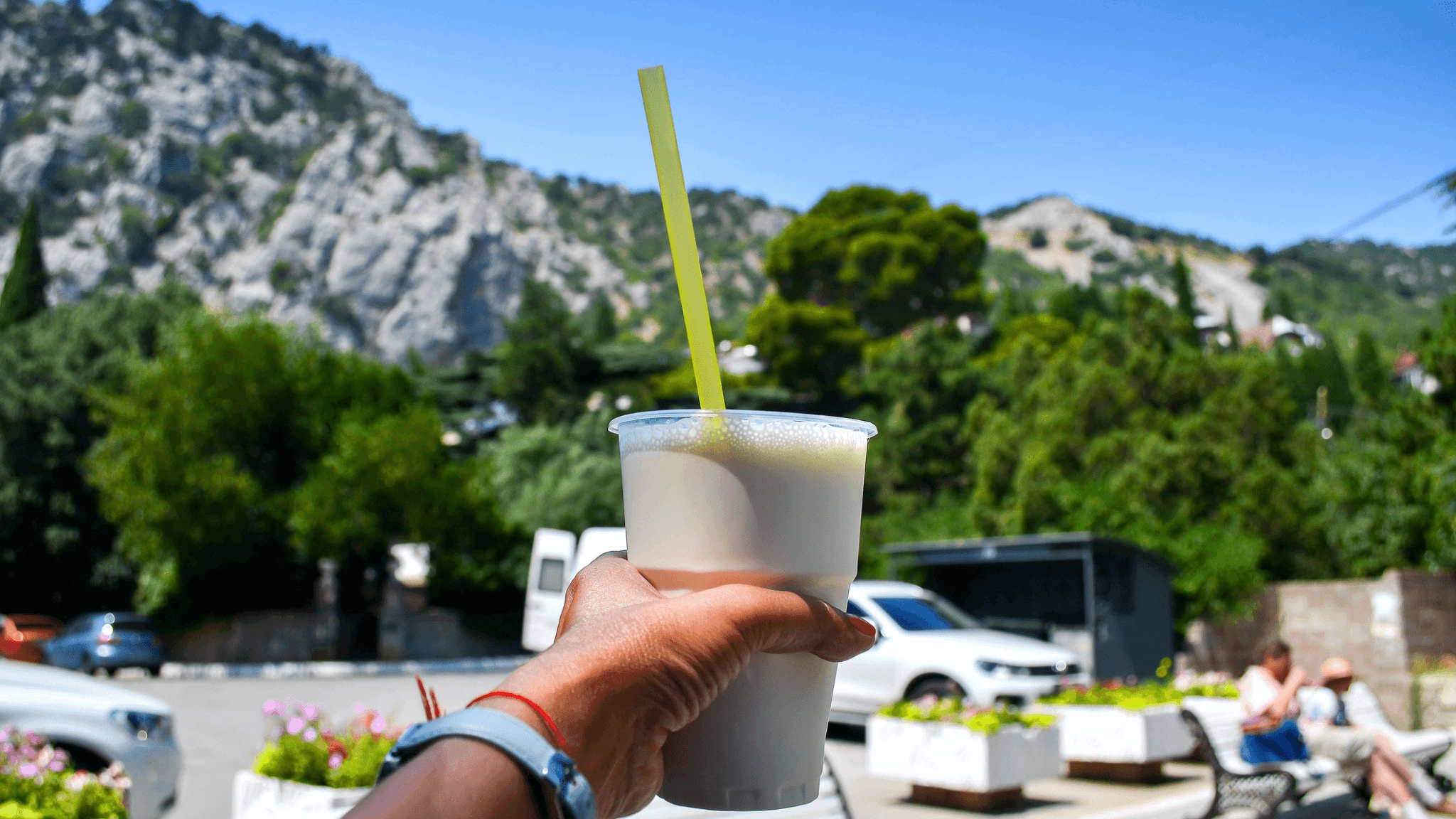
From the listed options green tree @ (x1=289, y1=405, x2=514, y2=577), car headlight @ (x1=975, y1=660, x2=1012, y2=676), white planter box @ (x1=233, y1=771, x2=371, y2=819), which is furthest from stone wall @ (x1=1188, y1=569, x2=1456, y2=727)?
green tree @ (x1=289, y1=405, x2=514, y2=577)

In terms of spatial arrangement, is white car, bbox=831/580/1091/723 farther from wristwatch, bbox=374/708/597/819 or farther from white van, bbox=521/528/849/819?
wristwatch, bbox=374/708/597/819

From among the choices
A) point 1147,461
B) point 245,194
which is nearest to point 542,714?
point 1147,461

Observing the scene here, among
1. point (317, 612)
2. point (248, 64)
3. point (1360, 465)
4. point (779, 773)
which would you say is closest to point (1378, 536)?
point (1360, 465)

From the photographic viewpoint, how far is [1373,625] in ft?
49.1

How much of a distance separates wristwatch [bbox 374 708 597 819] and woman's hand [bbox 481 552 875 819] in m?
0.03

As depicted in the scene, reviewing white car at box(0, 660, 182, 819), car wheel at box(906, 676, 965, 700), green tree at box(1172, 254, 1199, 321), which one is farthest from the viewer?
green tree at box(1172, 254, 1199, 321)

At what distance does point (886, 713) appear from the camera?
27.0 feet

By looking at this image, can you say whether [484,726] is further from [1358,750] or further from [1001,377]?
[1001,377]

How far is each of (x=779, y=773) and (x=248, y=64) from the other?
374ft

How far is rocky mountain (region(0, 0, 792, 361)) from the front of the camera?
76.2 meters

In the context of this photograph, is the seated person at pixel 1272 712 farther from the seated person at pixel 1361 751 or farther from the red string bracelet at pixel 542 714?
the red string bracelet at pixel 542 714

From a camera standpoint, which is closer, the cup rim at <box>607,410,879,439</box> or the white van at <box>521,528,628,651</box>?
the cup rim at <box>607,410,879,439</box>

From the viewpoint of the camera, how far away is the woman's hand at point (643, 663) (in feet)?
3.72

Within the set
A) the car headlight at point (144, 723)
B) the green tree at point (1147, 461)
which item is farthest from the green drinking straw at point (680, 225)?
the green tree at point (1147, 461)
